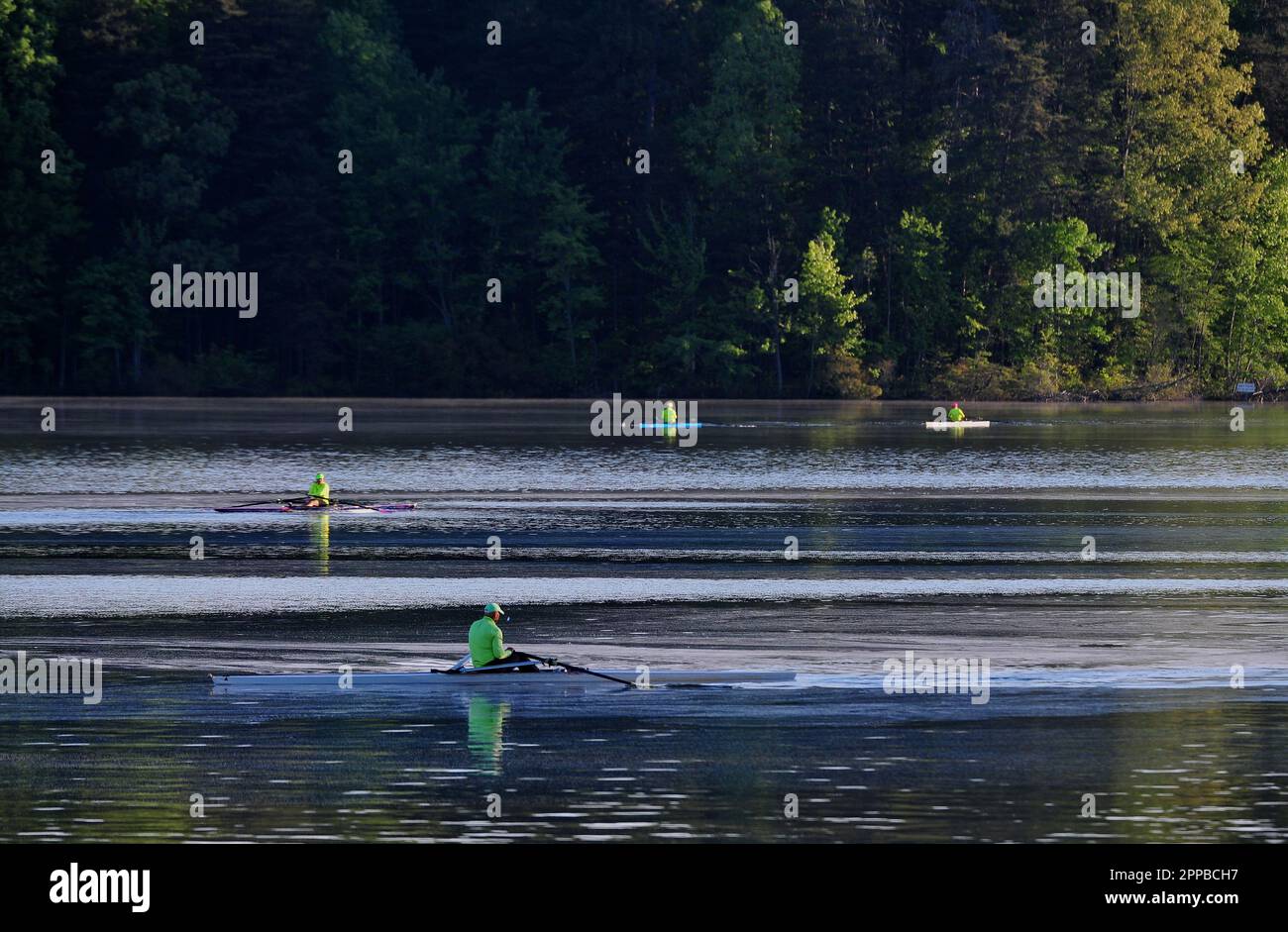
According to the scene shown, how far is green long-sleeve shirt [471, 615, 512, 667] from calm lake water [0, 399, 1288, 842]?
637 mm

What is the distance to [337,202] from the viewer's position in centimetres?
11519

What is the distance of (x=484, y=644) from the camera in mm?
24391

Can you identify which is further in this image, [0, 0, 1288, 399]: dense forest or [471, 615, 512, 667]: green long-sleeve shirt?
[0, 0, 1288, 399]: dense forest

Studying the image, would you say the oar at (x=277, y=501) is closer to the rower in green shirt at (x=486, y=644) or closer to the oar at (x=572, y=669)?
the oar at (x=572, y=669)

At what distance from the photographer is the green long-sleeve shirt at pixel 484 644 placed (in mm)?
24391

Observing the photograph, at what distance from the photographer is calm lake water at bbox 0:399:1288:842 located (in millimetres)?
18891

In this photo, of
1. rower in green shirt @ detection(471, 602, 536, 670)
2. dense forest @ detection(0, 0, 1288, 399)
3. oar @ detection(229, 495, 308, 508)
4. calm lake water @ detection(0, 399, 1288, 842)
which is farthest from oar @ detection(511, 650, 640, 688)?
dense forest @ detection(0, 0, 1288, 399)

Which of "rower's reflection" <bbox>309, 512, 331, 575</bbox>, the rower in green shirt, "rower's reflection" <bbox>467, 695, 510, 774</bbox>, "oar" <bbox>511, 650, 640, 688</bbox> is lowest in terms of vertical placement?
"rower's reflection" <bbox>467, 695, 510, 774</bbox>

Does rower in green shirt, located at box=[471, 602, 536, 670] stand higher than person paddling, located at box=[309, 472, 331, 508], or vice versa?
person paddling, located at box=[309, 472, 331, 508]

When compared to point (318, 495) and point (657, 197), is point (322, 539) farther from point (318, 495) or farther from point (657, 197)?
point (657, 197)

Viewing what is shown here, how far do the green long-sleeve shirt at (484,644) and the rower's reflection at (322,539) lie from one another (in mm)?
12468

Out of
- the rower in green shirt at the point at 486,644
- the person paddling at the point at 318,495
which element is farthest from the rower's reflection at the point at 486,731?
the person paddling at the point at 318,495

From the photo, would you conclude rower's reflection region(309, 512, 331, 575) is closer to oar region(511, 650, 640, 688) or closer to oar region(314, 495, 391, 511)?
oar region(314, 495, 391, 511)

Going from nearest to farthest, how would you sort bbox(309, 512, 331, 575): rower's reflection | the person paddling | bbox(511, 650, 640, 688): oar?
1. bbox(511, 650, 640, 688): oar
2. bbox(309, 512, 331, 575): rower's reflection
3. the person paddling
